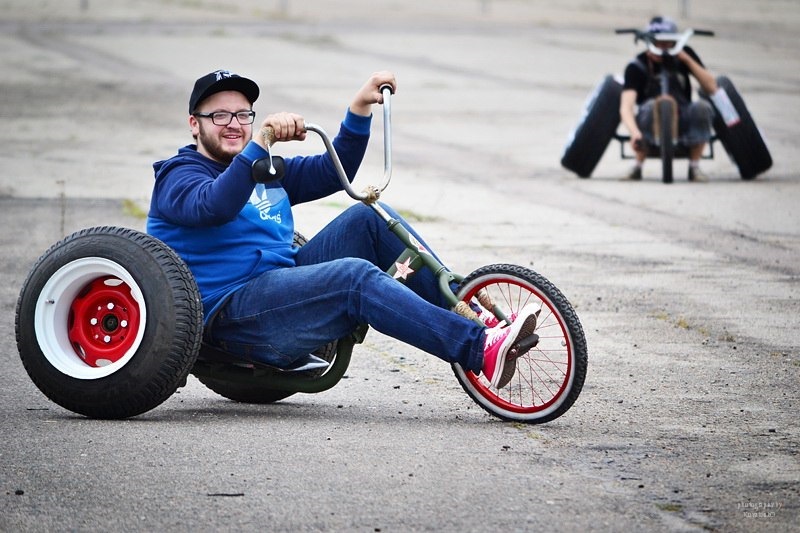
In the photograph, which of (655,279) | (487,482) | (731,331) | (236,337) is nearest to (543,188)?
(655,279)

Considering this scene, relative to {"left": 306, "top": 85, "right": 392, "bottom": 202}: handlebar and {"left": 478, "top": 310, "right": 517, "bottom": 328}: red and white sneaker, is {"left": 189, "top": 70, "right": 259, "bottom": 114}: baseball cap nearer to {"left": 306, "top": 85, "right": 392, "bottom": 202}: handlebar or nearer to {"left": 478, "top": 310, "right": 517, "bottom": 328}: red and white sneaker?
{"left": 306, "top": 85, "right": 392, "bottom": 202}: handlebar

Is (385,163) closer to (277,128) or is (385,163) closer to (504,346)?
(277,128)

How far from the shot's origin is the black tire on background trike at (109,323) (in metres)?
5.33

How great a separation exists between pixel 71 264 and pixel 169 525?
1635mm

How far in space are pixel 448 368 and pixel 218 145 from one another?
65.9 inches

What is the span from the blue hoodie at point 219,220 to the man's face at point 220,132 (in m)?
0.04

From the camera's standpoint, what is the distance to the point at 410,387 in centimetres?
630

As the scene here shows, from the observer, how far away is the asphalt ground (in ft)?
14.6

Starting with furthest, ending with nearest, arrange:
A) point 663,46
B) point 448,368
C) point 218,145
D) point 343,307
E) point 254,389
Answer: point 663,46 → point 448,368 → point 254,389 → point 218,145 → point 343,307

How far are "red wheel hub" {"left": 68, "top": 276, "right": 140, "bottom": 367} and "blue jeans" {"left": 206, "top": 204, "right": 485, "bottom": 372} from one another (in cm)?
32

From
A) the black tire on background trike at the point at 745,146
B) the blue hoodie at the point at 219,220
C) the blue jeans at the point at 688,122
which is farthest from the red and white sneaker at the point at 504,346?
the black tire on background trike at the point at 745,146

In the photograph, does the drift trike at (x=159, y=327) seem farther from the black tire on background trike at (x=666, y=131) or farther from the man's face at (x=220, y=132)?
the black tire on background trike at (x=666, y=131)

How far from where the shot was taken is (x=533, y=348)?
219 inches

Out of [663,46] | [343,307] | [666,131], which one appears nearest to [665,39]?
[663,46]
